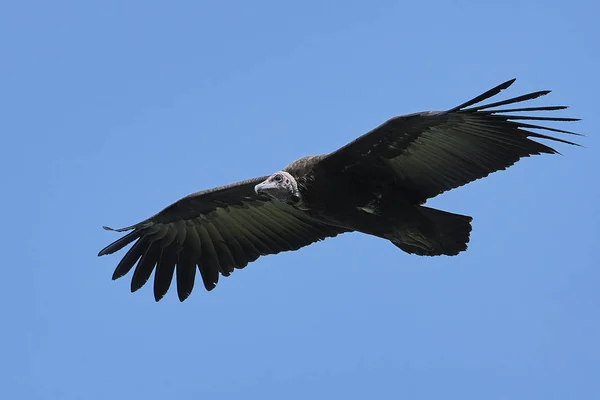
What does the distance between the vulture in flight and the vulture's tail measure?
0.04ft

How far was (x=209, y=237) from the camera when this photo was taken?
17047 mm

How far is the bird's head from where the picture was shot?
1447cm

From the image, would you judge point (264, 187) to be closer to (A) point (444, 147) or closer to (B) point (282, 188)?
(B) point (282, 188)

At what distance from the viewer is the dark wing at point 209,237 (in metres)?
16.5

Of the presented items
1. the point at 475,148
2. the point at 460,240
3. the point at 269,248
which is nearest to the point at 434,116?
the point at 475,148

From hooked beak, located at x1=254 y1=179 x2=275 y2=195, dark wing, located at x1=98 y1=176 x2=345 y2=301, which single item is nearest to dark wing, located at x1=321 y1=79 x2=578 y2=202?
hooked beak, located at x1=254 y1=179 x2=275 y2=195

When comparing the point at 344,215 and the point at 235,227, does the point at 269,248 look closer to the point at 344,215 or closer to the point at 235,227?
the point at 235,227

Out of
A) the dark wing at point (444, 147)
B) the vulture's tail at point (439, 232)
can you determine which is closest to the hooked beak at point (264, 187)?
the dark wing at point (444, 147)

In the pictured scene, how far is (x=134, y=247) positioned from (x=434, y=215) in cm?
473

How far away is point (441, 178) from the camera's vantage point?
575 inches

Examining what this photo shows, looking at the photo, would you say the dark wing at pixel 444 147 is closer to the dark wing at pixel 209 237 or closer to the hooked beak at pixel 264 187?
the hooked beak at pixel 264 187

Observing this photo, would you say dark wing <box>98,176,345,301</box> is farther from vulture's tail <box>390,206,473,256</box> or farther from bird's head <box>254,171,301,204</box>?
vulture's tail <box>390,206,473,256</box>

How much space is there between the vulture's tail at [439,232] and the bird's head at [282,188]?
53.5 inches

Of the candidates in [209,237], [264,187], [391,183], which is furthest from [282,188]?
[209,237]
